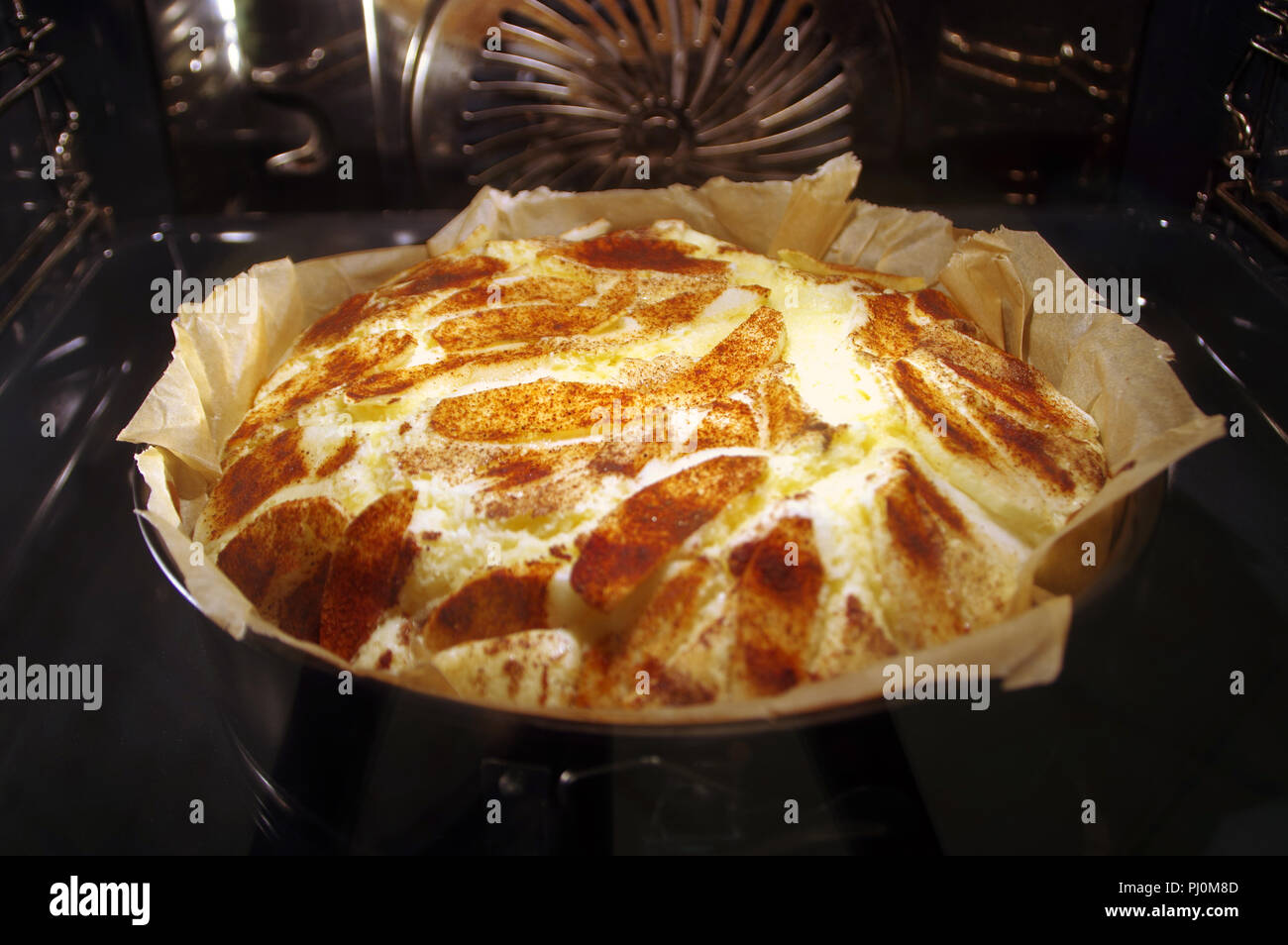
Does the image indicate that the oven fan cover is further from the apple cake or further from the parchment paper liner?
the apple cake

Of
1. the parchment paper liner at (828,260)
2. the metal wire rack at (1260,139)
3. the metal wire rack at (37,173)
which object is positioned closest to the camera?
the parchment paper liner at (828,260)

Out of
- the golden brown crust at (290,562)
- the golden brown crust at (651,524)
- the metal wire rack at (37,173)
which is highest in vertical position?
the metal wire rack at (37,173)

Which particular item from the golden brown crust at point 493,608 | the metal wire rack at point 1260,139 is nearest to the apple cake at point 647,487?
the golden brown crust at point 493,608

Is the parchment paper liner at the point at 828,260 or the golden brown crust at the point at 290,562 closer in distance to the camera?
the parchment paper liner at the point at 828,260

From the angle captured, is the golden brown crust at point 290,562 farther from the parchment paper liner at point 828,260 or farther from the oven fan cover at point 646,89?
the oven fan cover at point 646,89

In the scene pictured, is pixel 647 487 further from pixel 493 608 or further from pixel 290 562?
pixel 290 562
